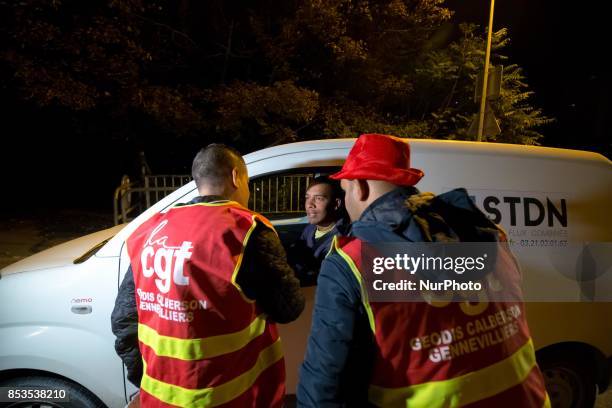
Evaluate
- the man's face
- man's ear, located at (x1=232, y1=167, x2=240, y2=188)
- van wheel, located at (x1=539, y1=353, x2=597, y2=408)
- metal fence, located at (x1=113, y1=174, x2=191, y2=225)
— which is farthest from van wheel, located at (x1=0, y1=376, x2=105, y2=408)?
metal fence, located at (x1=113, y1=174, x2=191, y2=225)

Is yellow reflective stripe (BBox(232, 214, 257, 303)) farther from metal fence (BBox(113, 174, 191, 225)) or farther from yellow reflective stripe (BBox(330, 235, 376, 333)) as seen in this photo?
metal fence (BBox(113, 174, 191, 225))

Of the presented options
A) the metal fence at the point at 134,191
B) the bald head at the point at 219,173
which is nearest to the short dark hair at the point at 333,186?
the bald head at the point at 219,173

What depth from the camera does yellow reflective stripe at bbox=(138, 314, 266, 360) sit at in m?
1.60

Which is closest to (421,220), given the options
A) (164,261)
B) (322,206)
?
(164,261)

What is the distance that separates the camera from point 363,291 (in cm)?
116

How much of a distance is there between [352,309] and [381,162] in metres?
0.44

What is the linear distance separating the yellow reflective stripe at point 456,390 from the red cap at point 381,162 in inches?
21.1

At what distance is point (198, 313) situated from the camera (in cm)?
159

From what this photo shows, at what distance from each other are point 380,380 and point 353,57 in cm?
978

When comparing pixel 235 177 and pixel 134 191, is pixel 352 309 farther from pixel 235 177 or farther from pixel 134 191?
pixel 134 191

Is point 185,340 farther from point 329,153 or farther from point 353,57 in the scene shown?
point 353,57

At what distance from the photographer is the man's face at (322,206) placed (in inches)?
113

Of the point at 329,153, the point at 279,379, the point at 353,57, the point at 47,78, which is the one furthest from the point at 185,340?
the point at 353,57

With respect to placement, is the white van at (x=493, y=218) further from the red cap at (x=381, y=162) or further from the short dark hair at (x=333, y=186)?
the red cap at (x=381, y=162)
